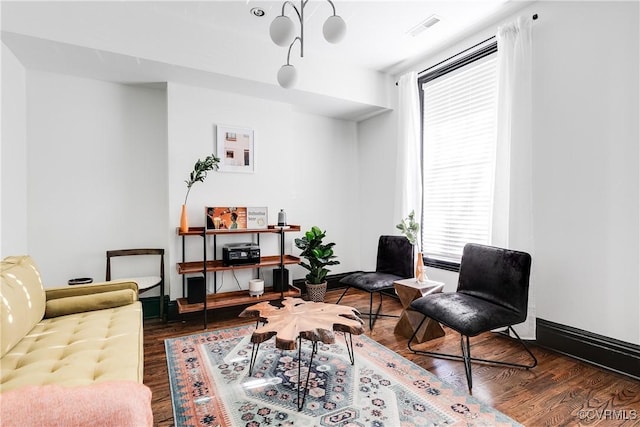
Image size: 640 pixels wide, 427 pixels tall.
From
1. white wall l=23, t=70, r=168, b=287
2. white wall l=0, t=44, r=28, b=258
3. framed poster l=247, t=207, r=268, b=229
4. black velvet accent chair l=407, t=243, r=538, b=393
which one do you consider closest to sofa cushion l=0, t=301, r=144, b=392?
white wall l=0, t=44, r=28, b=258

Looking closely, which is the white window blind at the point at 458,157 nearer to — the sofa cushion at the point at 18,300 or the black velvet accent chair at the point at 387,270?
the black velvet accent chair at the point at 387,270

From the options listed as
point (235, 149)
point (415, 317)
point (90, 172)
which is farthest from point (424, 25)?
point (90, 172)

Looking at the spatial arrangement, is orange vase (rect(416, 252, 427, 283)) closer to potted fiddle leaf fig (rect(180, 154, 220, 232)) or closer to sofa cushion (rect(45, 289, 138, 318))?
potted fiddle leaf fig (rect(180, 154, 220, 232))

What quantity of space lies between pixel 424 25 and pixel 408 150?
130 cm

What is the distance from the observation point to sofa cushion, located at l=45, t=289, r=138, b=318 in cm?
222

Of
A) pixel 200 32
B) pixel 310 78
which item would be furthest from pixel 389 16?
pixel 200 32

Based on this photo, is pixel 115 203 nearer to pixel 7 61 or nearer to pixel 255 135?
pixel 7 61

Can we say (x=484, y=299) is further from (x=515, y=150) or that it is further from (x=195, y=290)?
(x=195, y=290)

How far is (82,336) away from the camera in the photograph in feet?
6.10

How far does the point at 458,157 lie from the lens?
3414mm

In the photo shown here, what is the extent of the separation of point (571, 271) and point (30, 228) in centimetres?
480

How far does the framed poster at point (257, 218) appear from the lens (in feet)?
12.1

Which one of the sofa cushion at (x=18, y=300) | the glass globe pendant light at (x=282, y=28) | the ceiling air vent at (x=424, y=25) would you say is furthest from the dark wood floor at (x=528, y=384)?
the ceiling air vent at (x=424, y=25)

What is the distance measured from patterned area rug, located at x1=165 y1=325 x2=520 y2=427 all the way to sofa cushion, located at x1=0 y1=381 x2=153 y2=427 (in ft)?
2.97
